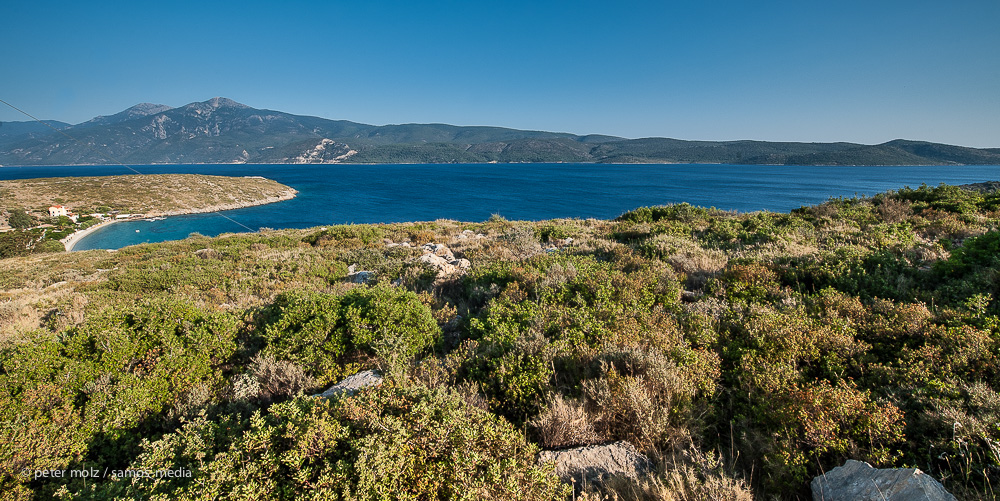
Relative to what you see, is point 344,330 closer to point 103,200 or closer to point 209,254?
point 209,254

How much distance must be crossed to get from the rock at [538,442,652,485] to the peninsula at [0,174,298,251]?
51.3m

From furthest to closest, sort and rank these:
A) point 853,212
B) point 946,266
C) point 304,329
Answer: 1. point 853,212
2. point 946,266
3. point 304,329

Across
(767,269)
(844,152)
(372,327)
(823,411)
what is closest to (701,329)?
(823,411)

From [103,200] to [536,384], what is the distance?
8916cm

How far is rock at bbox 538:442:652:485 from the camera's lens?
123 inches

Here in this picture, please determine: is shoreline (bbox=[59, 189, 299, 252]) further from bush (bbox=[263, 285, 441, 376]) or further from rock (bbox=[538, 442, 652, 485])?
Answer: rock (bbox=[538, 442, 652, 485])

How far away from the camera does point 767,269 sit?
700 centimetres

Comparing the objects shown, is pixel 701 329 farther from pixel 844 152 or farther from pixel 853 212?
pixel 844 152

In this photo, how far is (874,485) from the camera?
2549 millimetres

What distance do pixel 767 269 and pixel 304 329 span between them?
8.23 meters

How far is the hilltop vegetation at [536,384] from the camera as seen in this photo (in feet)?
9.10

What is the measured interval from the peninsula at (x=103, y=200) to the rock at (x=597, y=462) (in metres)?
51.3

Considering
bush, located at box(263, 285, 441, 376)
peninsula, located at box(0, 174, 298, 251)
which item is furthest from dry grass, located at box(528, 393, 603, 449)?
peninsula, located at box(0, 174, 298, 251)

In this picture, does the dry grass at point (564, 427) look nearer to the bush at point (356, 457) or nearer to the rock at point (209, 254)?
the bush at point (356, 457)
